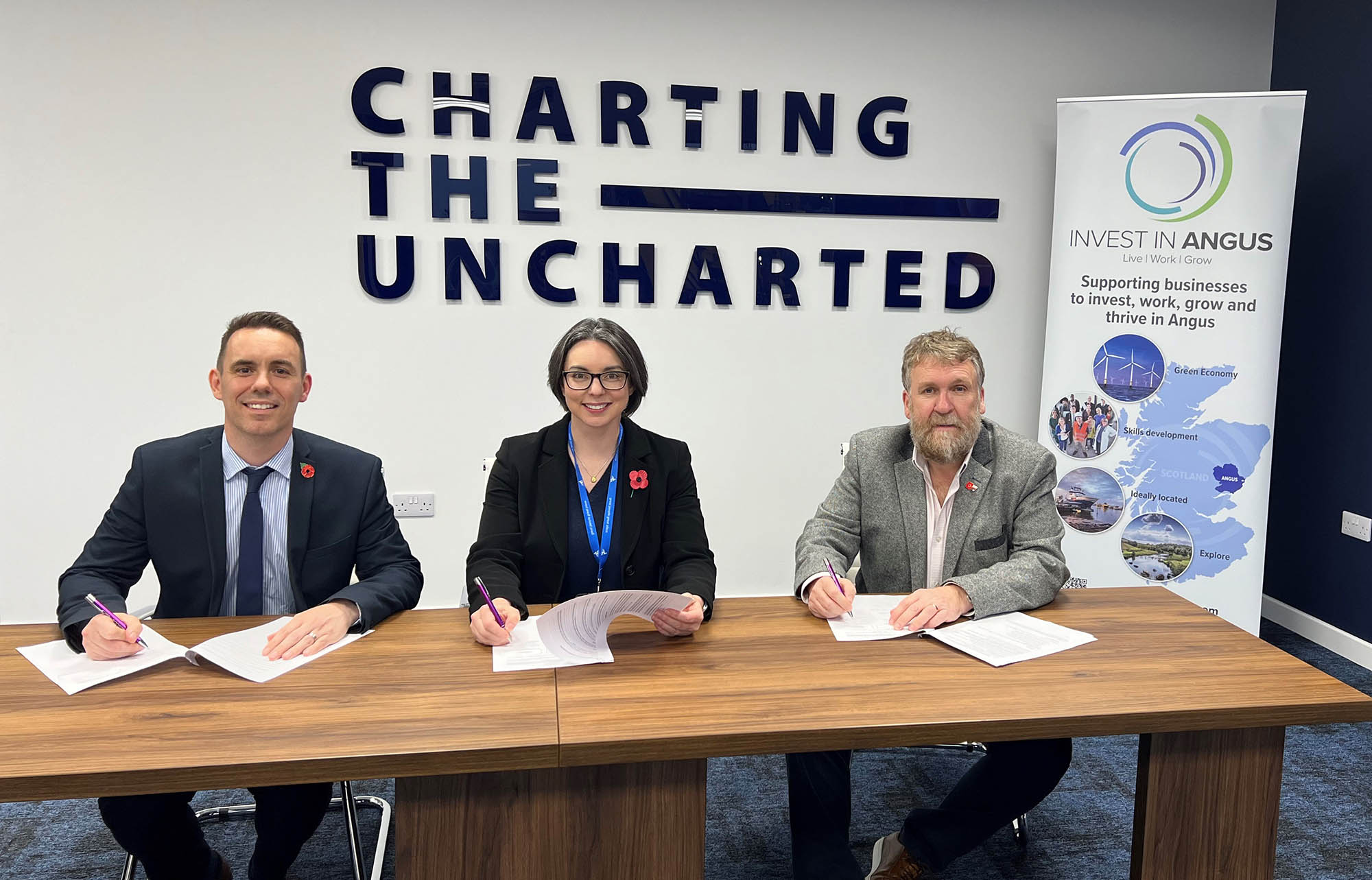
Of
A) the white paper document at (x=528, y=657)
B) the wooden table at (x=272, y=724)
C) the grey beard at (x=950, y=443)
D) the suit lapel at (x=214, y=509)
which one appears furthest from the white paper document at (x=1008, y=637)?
the suit lapel at (x=214, y=509)

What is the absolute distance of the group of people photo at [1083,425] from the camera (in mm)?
3904

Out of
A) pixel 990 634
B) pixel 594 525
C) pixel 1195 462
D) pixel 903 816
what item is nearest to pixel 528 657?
pixel 594 525

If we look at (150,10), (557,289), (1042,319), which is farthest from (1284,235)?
(150,10)

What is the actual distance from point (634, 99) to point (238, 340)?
7.58 ft

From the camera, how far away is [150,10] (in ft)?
11.6

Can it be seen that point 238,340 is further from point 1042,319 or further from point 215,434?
point 1042,319

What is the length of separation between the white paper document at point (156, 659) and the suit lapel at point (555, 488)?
0.57 meters

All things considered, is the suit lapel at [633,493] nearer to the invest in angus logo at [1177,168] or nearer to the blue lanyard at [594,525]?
the blue lanyard at [594,525]

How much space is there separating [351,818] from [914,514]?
60.0 inches

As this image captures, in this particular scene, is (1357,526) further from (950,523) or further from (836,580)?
(836,580)

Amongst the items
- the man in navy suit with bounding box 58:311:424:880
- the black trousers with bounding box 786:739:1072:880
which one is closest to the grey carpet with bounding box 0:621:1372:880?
the black trousers with bounding box 786:739:1072:880

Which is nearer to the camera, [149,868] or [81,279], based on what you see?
[149,868]

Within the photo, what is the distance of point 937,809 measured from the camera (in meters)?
2.15

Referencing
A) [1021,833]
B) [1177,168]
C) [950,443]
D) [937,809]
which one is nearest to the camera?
[937,809]
